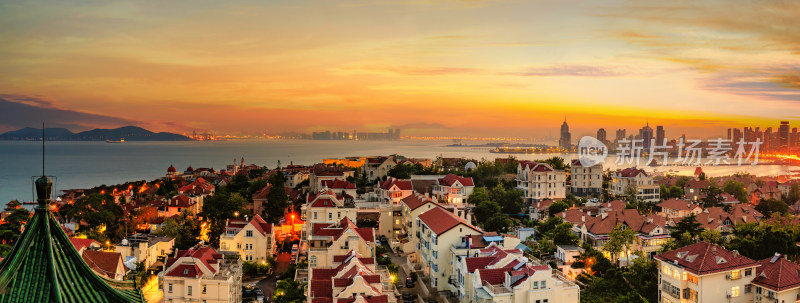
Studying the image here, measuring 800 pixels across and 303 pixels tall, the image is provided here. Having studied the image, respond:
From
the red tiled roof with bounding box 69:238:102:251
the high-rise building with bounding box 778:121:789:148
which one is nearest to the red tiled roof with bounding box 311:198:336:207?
the red tiled roof with bounding box 69:238:102:251

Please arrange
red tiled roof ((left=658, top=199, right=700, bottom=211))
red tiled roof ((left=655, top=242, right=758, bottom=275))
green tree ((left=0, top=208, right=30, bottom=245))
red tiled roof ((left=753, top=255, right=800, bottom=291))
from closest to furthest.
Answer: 1. red tiled roof ((left=753, top=255, right=800, bottom=291))
2. red tiled roof ((left=655, top=242, right=758, bottom=275))
3. green tree ((left=0, top=208, right=30, bottom=245))
4. red tiled roof ((left=658, top=199, right=700, bottom=211))

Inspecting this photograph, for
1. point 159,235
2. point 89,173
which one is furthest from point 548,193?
point 89,173

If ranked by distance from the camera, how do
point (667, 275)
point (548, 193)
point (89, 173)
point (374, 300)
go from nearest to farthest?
point (374, 300) → point (667, 275) → point (548, 193) → point (89, 173)

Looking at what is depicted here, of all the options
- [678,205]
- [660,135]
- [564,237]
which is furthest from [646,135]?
[564,237]

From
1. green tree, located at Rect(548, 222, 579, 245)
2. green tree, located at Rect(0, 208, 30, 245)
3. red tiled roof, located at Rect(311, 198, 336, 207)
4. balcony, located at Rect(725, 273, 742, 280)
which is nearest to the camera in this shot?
balcony, located at Rect(725, 273, 742, 280)

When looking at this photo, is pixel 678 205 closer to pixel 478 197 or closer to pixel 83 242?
pixel 478 197

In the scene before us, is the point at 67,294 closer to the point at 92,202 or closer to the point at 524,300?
the point at 524,300

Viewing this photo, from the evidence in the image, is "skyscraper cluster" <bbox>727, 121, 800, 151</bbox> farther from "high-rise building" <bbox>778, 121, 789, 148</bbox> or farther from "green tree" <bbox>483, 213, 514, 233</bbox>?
"green tree" <bbox>483, 213, 514, 233</bbox>
